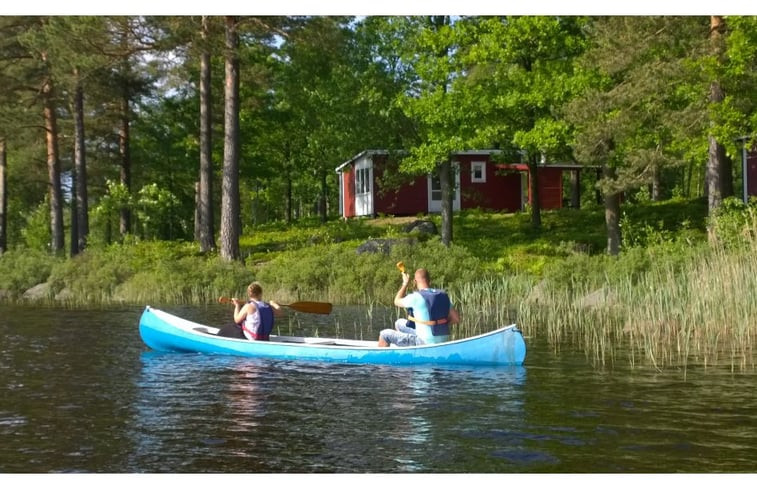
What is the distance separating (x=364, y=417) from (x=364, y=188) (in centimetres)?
3795

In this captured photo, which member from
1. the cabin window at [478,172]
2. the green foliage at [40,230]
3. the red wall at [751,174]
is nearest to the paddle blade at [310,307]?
the red wall at [751,174]

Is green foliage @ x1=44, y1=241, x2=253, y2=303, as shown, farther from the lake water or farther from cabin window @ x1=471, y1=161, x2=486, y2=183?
cabin window @ x1=471, y1=161, x2=486, y2=183

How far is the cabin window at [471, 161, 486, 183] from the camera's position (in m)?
47.9

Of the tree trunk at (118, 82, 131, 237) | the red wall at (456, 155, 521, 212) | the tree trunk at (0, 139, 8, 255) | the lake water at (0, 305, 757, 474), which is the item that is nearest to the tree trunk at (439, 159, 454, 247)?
the red wall at (456, 155, 521, 212)

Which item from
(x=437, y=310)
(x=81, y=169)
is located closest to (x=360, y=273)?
(x=437, y=310)

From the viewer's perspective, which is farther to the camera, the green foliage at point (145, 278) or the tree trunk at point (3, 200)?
the tree trunk at point (3, 200)

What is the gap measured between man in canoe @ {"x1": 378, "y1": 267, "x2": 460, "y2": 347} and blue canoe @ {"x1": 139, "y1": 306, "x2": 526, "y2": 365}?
14.8 inches

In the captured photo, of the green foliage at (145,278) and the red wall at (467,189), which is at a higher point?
the red wall at (467,189)

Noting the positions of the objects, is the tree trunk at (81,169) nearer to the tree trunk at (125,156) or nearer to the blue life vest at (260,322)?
the tree trunk at (125,156)

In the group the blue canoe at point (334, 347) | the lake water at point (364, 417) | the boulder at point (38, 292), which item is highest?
the boulder at point (38, 292)

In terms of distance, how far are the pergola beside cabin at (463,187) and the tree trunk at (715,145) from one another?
18.4 meters

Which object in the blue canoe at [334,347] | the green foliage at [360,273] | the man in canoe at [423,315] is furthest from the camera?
the green foliage at [360,273]

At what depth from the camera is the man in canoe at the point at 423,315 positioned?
14828 mm
